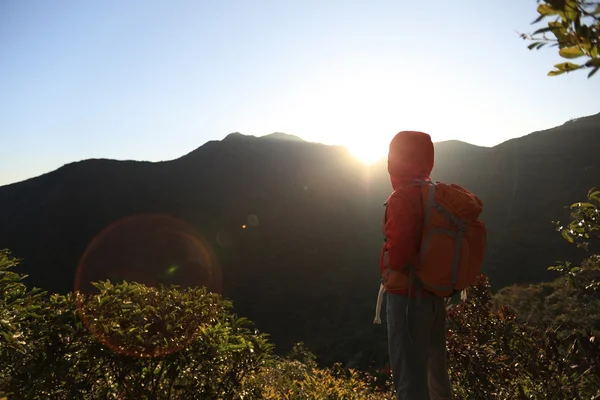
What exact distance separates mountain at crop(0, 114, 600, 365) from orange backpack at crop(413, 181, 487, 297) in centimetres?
1948

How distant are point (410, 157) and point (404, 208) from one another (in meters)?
0.38

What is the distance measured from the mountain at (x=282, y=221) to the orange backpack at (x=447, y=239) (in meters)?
19.5

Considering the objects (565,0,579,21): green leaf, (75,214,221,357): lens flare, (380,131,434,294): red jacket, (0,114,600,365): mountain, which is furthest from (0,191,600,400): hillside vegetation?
(75,214,221,357): lens flare

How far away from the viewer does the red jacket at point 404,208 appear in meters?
1.91

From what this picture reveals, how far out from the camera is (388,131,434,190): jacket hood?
2162mm

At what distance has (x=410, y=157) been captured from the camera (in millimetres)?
2162

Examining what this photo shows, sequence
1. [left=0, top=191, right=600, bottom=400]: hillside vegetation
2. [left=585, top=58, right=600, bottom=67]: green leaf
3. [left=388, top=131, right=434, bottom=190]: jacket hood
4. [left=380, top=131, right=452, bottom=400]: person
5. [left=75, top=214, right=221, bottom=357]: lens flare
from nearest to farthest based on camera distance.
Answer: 1. [left=585, top=58, right=600, bottom=67]: green leaf
2. [left=380, top=131, right=452, bottom=400]: person
3. [left=388, top=131, right=434, bottom=190]: jacket hood
4. [left=0, top=191, right=600, bottom=400]: hillside vegetation
5. [left=75, top=214, right=221, bottom=357]: lens flare

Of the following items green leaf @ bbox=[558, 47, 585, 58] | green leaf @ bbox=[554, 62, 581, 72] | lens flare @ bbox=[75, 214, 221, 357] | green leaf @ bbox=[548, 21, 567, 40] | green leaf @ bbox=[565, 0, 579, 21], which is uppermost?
green leaf @ bbox=[565, 0, 579, 21]

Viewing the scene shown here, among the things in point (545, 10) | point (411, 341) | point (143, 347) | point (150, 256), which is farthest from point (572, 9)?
point (150, 256)

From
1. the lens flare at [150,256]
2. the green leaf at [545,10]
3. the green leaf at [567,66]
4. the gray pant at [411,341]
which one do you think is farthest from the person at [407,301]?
the lens flare at [150,256]

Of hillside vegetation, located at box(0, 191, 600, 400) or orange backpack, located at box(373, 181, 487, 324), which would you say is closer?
orange backpack, located at box(373, 181, 487, 324)

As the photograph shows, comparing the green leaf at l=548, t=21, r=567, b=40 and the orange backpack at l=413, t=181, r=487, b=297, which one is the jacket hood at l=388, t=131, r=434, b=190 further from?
the green leaf at l=548, t=21, r=567, b=40

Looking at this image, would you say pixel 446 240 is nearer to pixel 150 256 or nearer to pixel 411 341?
pixel 411 341

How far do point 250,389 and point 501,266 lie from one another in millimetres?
30177
